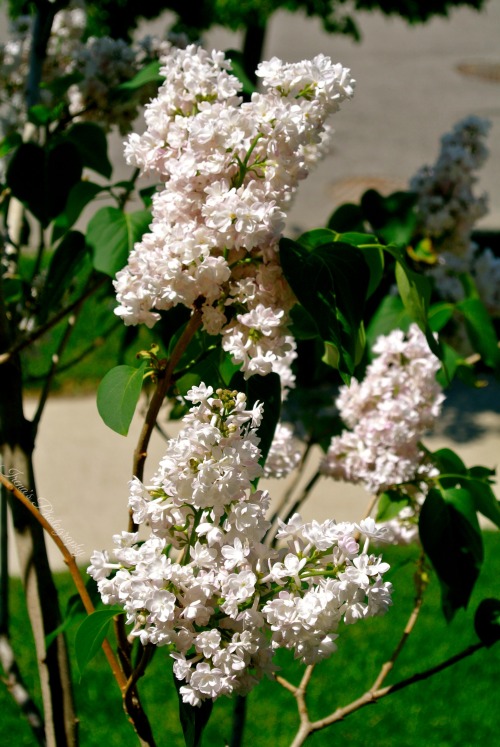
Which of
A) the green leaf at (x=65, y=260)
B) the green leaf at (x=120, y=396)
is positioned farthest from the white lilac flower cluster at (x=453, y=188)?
the green leaf at (x=120, y=396)

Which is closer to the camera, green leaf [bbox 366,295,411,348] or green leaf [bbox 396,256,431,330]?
green leaf [bbox 396,256,431,330]

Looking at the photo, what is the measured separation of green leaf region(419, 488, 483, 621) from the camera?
132 centimetres

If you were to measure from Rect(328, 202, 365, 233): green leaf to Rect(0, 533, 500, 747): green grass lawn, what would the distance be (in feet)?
4.18

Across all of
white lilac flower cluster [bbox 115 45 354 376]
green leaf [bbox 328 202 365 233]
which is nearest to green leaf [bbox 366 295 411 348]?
green leaf [bbox 328 202 365 233]

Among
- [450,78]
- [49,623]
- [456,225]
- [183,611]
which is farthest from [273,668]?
[450,78]

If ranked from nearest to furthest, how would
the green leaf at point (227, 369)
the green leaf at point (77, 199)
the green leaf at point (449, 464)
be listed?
the green leaf at point (227, 369)
the green leaf at point (449, 464)
the green leaf at point (77, 199)

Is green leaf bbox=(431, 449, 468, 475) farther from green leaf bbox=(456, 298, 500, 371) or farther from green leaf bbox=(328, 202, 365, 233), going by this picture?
green leaf bbox=(328, 202, 365, 233)

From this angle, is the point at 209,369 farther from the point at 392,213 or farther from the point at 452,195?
the point at 452,195

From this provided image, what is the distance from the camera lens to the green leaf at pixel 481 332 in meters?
1.68

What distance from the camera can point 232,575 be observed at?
928mm

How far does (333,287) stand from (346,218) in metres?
0.73

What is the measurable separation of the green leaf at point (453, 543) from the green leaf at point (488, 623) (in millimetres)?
114

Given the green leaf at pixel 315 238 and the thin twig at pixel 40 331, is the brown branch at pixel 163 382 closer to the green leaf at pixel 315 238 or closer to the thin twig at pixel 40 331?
the green leaf at pixel 315 238

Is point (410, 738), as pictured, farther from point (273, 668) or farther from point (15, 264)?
point (273, 668)
